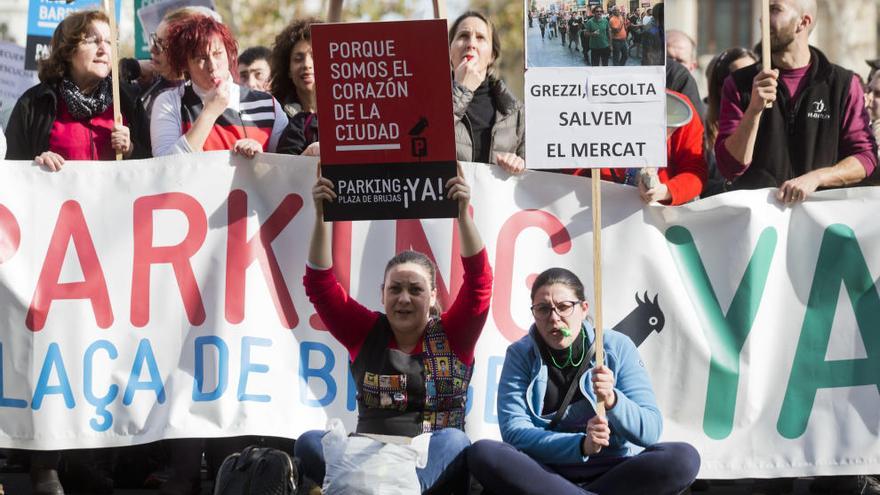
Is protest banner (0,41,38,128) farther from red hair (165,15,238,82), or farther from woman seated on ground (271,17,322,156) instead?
red hair (165,15,238,82)

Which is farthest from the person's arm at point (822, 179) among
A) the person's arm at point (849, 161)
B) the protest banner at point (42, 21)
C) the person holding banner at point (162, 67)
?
the protest banner at point (42, 21)

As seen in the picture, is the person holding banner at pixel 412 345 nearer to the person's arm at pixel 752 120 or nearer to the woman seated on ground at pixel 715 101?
the person's arm at pixel 752 120

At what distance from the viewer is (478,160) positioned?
7.11 metres

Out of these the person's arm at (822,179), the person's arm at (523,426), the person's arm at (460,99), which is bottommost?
the person's arm at (523,426)

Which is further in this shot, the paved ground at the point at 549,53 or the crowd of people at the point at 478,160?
the paved ground at the point at 549,53

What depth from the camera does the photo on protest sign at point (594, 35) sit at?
6.25 m

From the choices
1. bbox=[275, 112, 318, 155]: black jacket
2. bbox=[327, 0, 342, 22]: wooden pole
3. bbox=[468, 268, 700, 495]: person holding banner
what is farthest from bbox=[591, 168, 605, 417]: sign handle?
bbox=[275, 112, 318, 155]: black jacket

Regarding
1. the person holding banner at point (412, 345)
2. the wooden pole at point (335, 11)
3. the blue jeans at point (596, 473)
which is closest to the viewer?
the blue jeans at point (596, 473)

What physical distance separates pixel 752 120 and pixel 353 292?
189 centimetres

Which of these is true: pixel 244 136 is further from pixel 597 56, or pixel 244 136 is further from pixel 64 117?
pixel 597 56

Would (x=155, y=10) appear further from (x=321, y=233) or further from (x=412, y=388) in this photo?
(x=412, y=388)

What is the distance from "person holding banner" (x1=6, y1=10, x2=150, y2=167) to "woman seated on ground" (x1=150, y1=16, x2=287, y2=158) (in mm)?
227

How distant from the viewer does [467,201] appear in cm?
620

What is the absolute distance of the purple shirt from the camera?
7.00 metres
